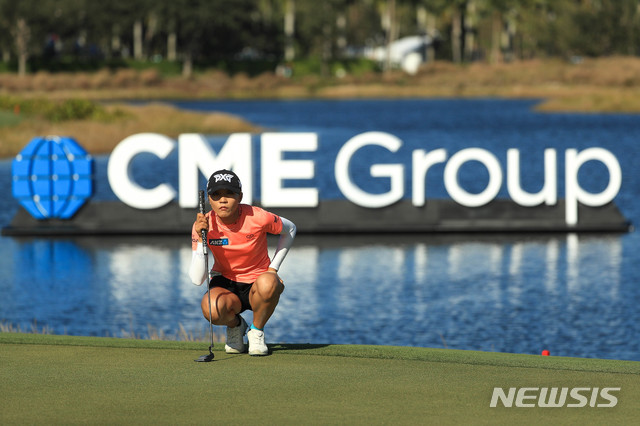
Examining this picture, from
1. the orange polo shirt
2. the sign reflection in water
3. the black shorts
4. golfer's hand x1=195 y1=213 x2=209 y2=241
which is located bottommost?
the sign reflection in water

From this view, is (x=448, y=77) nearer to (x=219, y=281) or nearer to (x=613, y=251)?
(x=613, y=251)

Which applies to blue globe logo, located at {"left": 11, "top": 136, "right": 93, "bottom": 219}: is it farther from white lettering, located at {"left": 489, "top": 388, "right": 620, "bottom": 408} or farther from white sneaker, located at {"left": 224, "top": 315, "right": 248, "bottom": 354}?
white lettering, located at {"left": 489, "top": 388, "right": 620, "bottom": 408}

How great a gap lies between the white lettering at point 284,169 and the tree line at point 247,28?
9655cm

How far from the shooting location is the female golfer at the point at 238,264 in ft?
32.4

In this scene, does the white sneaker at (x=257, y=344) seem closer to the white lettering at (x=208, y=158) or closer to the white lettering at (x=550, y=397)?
the white lettering at (x=550, y=397)

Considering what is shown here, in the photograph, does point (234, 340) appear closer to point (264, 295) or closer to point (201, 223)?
point (264, 295)

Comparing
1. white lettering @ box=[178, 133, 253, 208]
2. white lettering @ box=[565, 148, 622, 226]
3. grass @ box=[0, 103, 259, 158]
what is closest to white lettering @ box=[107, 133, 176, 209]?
white lettering @ box=[178, 133, 253, 208]

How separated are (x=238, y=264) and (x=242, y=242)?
201 mm

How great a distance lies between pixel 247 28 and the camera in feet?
453

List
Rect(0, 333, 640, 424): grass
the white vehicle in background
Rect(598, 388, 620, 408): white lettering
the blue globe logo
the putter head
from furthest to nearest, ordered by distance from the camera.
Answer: the white vehicle in background < the blue globe logo < the putter head < Rect(598, 388, 620, 408): white lettering < Rect(0, 333, 640, 424): grass

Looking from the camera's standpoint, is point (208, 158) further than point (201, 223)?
Yes

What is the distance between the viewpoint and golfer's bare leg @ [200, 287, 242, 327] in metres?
Result: 10.1

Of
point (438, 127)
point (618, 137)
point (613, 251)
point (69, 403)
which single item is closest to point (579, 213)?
point (613, 251)

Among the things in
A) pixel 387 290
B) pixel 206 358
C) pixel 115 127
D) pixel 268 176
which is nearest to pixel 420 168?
pixel 268 176
